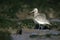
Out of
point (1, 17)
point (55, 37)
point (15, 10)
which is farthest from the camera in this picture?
point (15, 10)

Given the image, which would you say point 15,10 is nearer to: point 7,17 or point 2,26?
point 7,17

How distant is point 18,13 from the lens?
1105cm

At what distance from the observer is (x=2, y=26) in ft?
31.4

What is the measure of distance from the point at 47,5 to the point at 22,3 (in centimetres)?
113

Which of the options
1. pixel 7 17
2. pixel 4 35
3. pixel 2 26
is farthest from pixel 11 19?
pixel 4 35

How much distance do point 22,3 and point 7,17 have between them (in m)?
1.59

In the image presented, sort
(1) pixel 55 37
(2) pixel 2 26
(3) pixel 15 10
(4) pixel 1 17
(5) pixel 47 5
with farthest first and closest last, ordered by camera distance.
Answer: (5) pixel 47 5, (3) pixel 15 10, (4) pixel 1 17, (2) pixel 2 26, (1) pixel 55 37

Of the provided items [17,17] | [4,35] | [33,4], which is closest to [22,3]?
[33,4]

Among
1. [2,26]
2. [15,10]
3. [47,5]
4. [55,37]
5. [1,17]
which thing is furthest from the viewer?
[47,5]

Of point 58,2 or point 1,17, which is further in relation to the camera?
point 58,2

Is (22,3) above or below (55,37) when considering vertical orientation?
above

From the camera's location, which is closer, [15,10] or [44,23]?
[44,23]

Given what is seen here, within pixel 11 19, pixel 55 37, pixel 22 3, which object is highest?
pixel 22 3

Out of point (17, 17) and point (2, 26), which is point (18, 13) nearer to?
point (17, 17)
